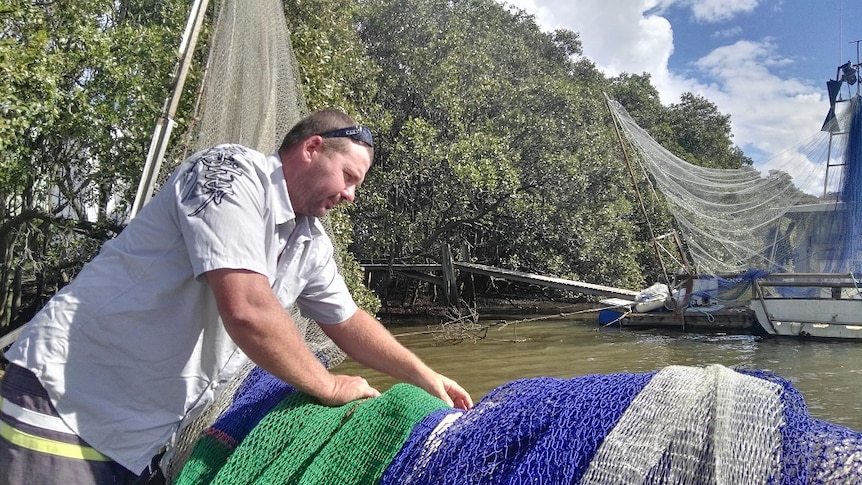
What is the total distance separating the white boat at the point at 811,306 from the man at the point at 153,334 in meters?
14.9

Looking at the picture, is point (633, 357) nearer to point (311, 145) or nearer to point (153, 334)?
point (311, 145)

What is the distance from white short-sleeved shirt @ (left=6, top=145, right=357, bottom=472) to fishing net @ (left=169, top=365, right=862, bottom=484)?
227 mm

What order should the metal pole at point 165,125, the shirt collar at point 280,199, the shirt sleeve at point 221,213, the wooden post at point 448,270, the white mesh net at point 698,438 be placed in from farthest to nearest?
the wooden post at point 448,270
the metal pole at point 165,125
the shirt collar at point 280,199
the shirt sleeve at point 221,213
the white mesh net at point 698,438

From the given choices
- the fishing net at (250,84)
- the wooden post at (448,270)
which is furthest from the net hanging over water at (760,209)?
the fishing net at (250,84)

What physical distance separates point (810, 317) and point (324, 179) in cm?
1526

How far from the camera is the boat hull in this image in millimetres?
13773

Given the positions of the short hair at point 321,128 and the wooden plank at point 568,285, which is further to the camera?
the wooden plank at point 568,285

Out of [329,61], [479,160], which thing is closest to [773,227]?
[479,160]

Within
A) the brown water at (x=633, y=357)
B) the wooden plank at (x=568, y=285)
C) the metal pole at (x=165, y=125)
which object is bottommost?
the brown water at (x=633, y=357)

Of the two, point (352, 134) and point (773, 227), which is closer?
point (352, 134)

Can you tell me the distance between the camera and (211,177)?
157 centimetres

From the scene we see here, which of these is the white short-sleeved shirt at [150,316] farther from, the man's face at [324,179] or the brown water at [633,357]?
the brown water at [633,357]

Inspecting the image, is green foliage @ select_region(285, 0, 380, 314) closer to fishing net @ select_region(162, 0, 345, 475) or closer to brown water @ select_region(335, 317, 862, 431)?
brown water @ select_region(335, 317, 862, 431)

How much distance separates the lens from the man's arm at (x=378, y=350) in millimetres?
2070
